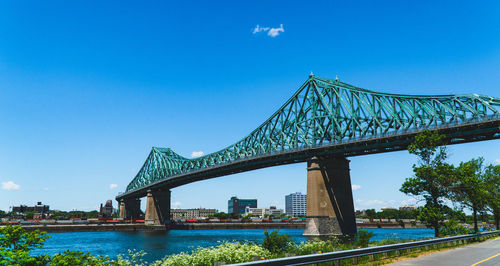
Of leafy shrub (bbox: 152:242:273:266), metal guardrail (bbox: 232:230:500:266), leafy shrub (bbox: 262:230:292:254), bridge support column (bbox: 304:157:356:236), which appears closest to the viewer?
metal guardrail (bbox: 232:230:500:266)

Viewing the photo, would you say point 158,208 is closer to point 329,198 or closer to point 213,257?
point 329,198

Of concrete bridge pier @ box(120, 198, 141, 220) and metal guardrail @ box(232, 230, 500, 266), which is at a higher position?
metal guardrail @ box(232, 230, 500, 266)

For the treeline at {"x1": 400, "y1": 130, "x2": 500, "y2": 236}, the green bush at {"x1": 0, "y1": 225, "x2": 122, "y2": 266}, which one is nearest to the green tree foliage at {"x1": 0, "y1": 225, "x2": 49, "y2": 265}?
the green bush at {"x1": 0, "y1": 225, "x2": 122, "y2": 266}

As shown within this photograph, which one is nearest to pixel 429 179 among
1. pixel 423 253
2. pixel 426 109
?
pixel 423 253

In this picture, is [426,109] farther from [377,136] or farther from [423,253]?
[423,253]

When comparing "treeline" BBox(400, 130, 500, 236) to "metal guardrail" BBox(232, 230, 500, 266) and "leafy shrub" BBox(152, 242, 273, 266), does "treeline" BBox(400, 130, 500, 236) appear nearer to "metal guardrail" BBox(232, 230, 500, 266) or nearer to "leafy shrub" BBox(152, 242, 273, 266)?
"metal guardrail" BBox(232, 230, 500, 266)

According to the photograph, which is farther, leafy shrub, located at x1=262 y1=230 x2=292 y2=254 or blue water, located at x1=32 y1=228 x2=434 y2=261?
blue water, located at x1=32 y1=228 x2=434 y2=261

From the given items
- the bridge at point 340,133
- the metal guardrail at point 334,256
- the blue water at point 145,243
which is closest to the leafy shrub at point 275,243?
the blue water at point 145,243
